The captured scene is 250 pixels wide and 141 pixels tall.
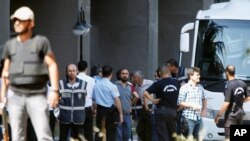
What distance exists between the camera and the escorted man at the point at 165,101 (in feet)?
52.6

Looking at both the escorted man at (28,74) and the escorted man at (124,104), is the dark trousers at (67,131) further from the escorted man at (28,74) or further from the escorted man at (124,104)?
the escorted man at (28,74)

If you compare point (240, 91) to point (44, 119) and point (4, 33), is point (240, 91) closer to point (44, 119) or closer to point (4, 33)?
point (44, 119)

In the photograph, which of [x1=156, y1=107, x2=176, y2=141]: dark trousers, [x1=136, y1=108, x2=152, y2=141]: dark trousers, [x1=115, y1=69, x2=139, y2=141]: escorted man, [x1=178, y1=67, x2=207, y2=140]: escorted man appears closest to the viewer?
[x1=156, y1=107, x2=176, y2=141]: dark trousers

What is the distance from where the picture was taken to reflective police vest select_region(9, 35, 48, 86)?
1057 centimetres

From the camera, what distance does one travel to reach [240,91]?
16.3 metres

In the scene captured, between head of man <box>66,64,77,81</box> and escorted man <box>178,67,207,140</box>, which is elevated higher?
head of man <box>66,64,77,81</box>

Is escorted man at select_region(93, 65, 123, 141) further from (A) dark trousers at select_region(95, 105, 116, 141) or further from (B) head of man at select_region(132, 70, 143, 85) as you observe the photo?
(B) head of man at select_region(132, 70, 143, 85)

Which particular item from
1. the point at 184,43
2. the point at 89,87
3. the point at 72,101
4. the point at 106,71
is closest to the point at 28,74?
the point at 72,101

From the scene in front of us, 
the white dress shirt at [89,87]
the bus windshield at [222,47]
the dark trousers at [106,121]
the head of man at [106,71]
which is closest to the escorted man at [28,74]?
the white dress shirt at [89,87]

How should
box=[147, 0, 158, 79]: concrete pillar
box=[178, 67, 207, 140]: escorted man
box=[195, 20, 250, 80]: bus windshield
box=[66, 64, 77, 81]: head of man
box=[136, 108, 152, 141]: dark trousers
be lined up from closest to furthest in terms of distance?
box=[66, 64, 77, 81]: head of man → box=[178, 67, 207, 140]: escorted man → box=[136, 108, 152, 141]: dark trousers → box=[195, 20, 250, 80]: bus windshield → box=[147, 0, 158, 79]: concrete pillar

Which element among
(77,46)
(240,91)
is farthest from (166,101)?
(77,46)

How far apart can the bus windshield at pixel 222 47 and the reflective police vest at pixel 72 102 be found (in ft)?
14.7

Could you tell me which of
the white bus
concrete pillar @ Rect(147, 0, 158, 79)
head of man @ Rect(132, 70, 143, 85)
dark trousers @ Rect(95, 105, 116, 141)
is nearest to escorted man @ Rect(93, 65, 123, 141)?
dark trousers @ Rect(95, 105, 116, 141)

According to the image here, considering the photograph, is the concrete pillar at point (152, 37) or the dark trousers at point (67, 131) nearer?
the dark trousers at point (67, 131)
